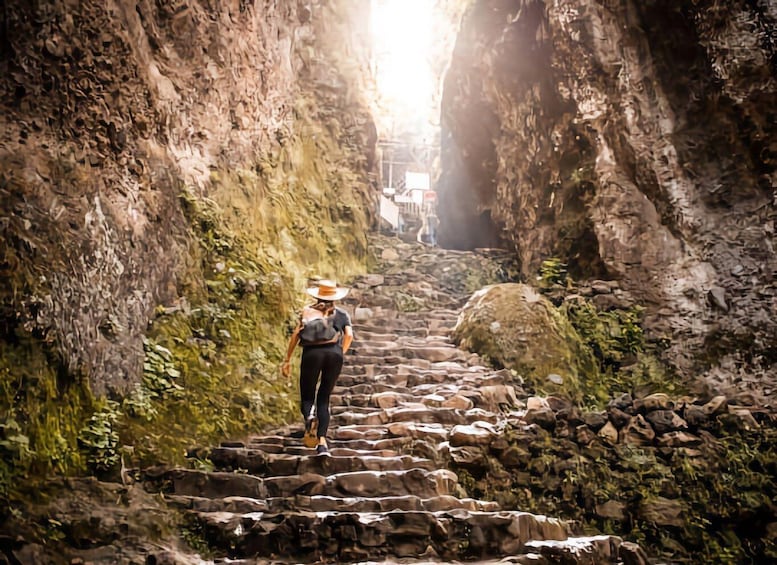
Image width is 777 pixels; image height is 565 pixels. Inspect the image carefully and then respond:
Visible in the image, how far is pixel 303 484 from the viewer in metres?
5.24

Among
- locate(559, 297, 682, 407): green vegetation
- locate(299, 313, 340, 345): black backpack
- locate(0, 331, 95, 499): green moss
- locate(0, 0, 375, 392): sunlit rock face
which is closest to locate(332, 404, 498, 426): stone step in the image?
locate(299, 313, 340, 345): black backpack

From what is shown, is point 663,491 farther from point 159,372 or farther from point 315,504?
point 159,372

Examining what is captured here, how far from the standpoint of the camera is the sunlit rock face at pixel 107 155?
17.1ft

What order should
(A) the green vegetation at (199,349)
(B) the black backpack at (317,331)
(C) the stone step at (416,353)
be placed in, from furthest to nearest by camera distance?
(C) the stone step at (416,353), (B) the black backpack at (317,331), (A) the green vegetation at (199,349)

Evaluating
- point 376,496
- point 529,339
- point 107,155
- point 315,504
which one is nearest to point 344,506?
point 315,504

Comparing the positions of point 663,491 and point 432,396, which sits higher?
point 432,396

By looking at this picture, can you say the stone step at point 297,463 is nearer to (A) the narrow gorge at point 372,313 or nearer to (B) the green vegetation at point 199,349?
(A) the narrow gorge at point 372,313

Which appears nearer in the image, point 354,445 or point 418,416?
point 354,445

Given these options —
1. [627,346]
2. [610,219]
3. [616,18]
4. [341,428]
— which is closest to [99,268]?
[341,428]

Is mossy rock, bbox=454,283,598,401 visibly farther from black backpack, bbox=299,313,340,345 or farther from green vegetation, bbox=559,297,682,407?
black backpack, bbox=299,313,340,345

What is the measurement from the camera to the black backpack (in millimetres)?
5910

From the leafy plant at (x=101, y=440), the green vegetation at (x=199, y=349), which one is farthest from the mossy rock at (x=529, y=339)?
the leafy plant at (x=101, y=440)

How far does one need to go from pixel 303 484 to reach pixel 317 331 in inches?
61.7

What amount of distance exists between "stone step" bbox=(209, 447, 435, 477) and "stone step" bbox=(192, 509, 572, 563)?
0.99 meters
